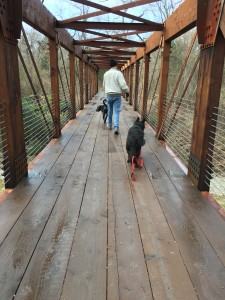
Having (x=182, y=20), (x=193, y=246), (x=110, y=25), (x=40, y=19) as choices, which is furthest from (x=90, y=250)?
(x=110, y=25)

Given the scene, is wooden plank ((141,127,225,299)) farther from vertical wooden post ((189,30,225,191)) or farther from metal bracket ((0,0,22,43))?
metal bracket ((0,0,22,43))

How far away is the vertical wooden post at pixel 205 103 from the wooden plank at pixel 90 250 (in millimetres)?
1163

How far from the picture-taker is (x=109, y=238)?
2244 mm

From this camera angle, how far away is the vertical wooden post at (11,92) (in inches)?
114

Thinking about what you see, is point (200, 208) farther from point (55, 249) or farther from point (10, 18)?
point (10, 18)

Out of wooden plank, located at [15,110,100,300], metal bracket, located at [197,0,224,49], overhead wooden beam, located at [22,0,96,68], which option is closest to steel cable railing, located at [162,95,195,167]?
metal bracket, located at [197,0,224,49]

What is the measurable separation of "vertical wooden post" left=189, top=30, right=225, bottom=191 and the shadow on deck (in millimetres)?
274

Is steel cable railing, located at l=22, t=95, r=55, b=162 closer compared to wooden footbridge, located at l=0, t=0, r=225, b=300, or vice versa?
wooden footbridge, located at l=0, t=0, r=225, b=300

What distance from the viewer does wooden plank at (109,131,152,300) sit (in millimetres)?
1710

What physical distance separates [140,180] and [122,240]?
142 cm

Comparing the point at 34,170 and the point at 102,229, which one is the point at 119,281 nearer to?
the point at 102,229

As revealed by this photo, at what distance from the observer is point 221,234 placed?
2.33 m

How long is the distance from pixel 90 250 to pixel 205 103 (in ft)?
6.66

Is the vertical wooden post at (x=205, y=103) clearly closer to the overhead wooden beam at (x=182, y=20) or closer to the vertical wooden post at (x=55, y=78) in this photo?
the overhead wooden beam at (x=182, y=20)
